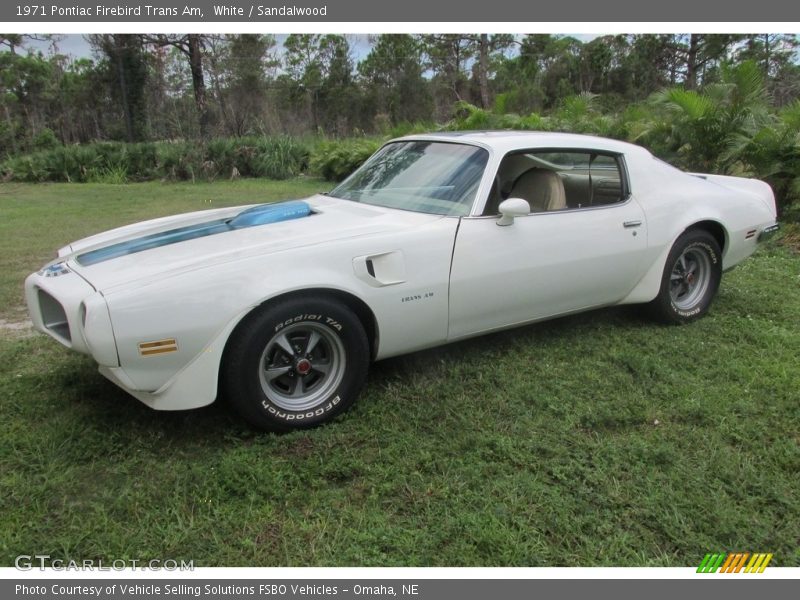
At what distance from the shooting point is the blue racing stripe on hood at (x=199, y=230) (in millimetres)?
3210

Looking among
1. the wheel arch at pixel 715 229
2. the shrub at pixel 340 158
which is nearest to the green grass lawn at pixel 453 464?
the wheel arch at pixel 715 229

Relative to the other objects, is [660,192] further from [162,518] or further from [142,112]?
[142,112]

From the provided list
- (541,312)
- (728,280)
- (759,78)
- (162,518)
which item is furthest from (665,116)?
(162,518)

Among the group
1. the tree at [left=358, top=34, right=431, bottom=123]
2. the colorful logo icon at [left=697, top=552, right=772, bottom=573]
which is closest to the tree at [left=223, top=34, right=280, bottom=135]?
the tree at [left=358, top=34, right=431, bottom=123]

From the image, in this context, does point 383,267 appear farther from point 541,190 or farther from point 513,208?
point 541,190

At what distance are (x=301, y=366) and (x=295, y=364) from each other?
0.03 metres

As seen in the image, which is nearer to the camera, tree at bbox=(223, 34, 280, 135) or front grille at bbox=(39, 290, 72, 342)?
front grille at bbox=(39, 290, 72, 342)

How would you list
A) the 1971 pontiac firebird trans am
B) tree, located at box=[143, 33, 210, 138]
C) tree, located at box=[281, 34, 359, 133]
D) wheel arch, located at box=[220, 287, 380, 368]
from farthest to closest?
1. tree, located at box=[281, 34, 359, 133]
2. tree, located at box=[143, 33, 210, 138]
3. wheel arch, located at box=[220, 287, 380, 368]
4. the 1971 pontiac firebird trans am

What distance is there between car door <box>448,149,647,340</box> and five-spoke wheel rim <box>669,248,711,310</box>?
52 cm

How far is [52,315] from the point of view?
Answer: 3.13 m

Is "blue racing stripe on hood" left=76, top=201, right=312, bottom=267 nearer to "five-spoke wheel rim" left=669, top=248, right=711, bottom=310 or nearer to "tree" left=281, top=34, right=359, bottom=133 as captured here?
"five-spoke wheel rim" left=669, top=248, right=711, bottom=310

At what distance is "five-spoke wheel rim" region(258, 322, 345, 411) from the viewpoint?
2.97 m

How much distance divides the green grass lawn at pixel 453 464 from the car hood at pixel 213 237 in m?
0.80

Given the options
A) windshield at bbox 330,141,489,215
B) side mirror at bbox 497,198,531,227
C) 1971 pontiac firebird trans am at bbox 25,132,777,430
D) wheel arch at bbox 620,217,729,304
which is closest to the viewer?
1971 pontiac firebird trans am at bbox 25,132,777,430
